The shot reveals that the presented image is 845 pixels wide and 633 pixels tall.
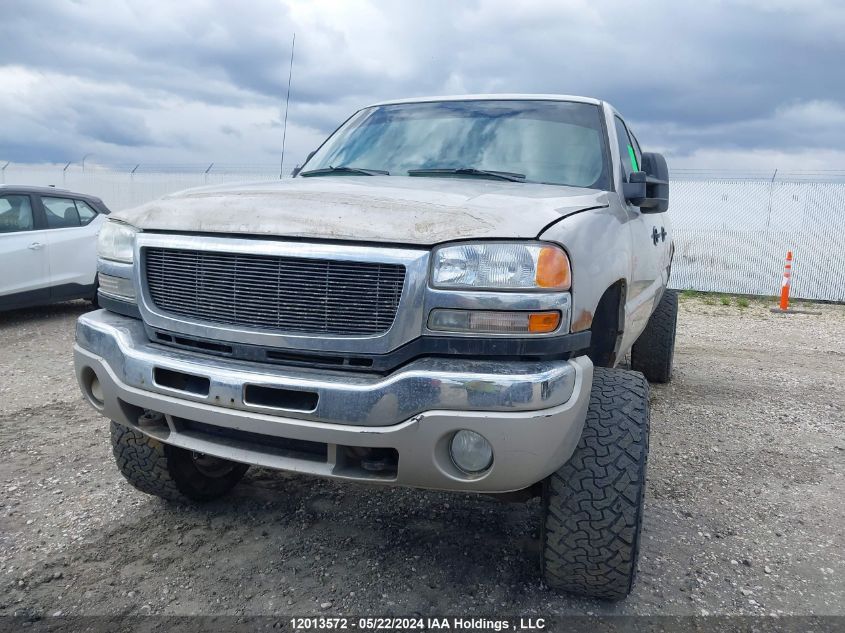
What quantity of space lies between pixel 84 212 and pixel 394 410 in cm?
728

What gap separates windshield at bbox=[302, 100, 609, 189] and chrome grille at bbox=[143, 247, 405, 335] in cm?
111

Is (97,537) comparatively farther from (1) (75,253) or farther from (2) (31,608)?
(1) (75,253)

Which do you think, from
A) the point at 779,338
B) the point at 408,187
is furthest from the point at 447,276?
the point at 779,338

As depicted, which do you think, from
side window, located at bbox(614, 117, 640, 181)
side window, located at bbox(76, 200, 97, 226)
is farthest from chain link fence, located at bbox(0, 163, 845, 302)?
side window, located at bbox(614, 117, 640, 181)

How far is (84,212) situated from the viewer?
7887mm

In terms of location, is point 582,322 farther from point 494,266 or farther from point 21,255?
point 21,255

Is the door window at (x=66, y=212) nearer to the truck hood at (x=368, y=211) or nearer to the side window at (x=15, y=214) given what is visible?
the side window at (x=15, y=214)

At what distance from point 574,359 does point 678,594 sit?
1.08 meters

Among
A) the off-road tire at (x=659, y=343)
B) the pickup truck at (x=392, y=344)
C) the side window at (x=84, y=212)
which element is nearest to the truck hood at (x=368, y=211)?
the pickup truck at (x=392, y=344)

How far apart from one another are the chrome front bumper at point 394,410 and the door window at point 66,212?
20.4 ft

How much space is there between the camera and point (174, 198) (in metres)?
2.45

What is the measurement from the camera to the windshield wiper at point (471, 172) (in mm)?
2879

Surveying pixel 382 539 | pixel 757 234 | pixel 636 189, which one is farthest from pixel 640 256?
pixel 757 234

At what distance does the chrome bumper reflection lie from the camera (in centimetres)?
189
